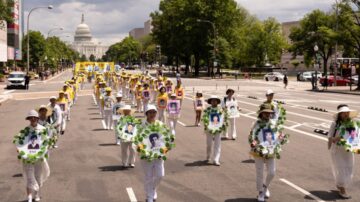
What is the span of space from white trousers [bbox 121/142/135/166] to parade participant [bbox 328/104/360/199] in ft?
15.6

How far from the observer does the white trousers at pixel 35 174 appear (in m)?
9.05

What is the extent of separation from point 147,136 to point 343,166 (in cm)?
371

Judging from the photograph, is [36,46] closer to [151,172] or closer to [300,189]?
[300,189]

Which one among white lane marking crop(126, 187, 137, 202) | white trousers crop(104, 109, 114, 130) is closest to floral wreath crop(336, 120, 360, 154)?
white lane marking crop(126, 187, 137, 202)

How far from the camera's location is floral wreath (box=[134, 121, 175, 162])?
27.9 ft

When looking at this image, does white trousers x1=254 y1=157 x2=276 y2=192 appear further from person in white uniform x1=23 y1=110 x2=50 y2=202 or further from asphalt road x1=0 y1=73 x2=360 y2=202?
person in white uniform x1=23 y1=110 x2=50 y2=202

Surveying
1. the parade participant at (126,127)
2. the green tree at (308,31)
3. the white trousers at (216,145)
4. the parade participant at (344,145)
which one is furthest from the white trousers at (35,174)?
the green tree at (308,31)

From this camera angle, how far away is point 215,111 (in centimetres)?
1271

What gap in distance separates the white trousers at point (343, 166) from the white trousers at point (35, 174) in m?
5.31

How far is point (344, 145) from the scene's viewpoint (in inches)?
375

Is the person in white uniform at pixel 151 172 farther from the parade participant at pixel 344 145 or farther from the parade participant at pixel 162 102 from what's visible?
the parade participant at pixel 162 102

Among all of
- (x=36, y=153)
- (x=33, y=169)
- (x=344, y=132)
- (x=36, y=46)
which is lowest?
(x=33, y=169)

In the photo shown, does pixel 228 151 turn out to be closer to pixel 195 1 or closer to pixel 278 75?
pixel 278 75

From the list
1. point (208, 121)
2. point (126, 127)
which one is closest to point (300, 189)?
point (208, 121)
